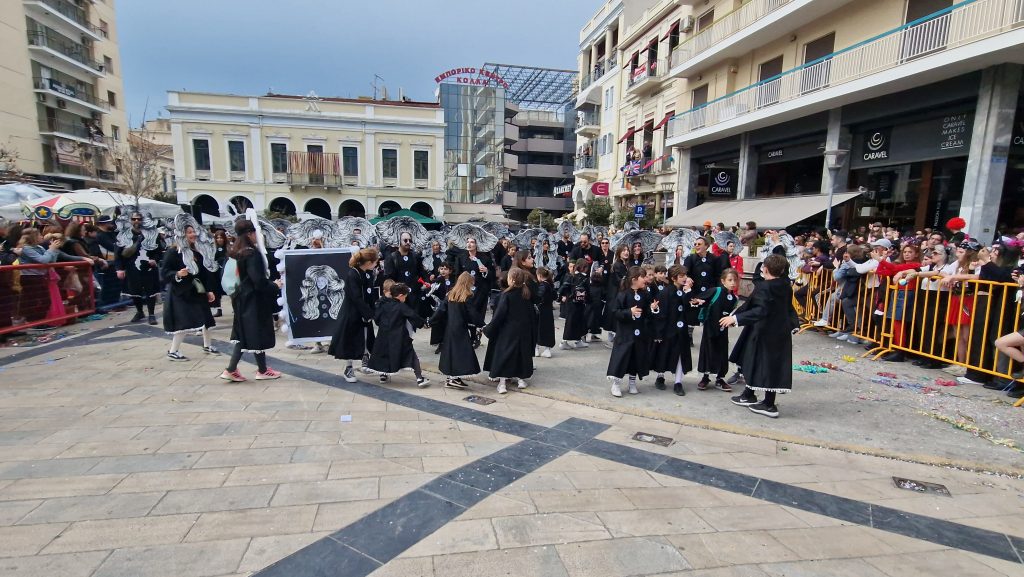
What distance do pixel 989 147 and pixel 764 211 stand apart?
6587 millimetres

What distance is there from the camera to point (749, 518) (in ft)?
11.5

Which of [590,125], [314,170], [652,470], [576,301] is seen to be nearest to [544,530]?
[652,470]

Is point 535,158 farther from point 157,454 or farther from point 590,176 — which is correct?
point 157,454

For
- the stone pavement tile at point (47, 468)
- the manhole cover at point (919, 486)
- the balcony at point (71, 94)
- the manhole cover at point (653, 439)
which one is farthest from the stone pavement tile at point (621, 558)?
the balcony at point (71, 94)

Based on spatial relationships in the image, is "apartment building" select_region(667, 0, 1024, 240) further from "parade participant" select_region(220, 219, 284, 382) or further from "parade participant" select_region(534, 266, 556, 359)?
"parade participant" select_region(220, 219, 284, 382)

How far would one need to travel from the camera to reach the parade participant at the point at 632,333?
6066 mm

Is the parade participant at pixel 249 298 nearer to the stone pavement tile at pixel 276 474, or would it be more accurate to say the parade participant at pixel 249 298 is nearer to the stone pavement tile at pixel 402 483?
the stone pavement tile at pixel 276 474

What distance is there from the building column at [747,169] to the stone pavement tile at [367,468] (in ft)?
66.0

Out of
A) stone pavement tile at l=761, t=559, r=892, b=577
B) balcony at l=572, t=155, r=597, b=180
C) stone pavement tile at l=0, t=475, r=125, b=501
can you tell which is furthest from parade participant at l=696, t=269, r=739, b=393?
balcony at l=572, t=155, r=597, b=180

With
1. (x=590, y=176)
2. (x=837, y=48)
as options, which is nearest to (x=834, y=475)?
(x=837, y=48)

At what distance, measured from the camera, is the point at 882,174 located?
49.9ft

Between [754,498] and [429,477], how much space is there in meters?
2.49

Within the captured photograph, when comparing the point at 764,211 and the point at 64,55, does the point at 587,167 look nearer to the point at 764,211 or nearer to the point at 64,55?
the point at 764,211

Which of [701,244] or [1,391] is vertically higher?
[701,244]
